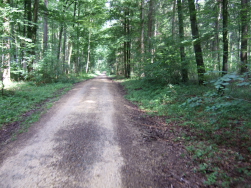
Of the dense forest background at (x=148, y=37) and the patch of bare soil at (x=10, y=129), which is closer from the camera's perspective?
the patch of bare soil at (x=10, y=129)

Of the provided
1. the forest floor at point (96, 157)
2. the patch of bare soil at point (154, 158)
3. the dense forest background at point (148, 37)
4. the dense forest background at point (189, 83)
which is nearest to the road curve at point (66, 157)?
the forest floor at point (96, 157)

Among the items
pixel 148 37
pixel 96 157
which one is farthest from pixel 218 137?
pixel 148 37

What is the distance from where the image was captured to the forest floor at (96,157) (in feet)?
8.81

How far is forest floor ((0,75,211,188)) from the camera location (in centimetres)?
269

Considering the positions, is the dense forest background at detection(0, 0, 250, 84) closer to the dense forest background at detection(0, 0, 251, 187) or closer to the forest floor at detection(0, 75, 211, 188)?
the dense forest background at detection(0, 0, 251, 187)

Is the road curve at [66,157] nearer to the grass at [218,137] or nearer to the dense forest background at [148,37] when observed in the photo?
the grass at [218,137]

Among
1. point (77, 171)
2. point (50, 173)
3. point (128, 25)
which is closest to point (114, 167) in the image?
point (77, 171)

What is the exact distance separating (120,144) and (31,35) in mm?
14897

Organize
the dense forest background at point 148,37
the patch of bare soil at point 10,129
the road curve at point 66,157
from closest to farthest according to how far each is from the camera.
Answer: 1. the road curve at point 66,157
2. the patch of bare soil at point 10,129
3. the dense forest background at point 148,37

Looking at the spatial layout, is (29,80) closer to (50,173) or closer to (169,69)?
(169,69)

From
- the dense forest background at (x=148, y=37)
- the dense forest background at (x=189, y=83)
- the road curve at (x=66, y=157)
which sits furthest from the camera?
the dense forest background at (x=148, y=37)

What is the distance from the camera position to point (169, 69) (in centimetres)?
915

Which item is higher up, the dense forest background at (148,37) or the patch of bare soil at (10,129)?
the dense forest background at (148,37)

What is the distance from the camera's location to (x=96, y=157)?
337 cm
